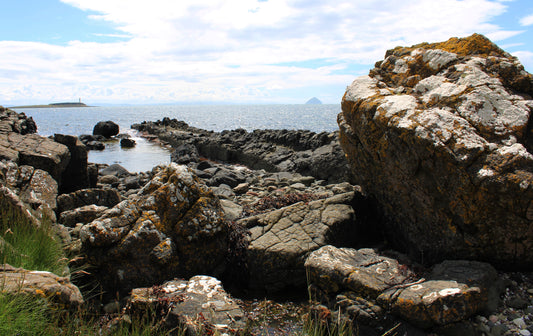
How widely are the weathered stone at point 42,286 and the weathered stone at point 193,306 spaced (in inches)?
43.5

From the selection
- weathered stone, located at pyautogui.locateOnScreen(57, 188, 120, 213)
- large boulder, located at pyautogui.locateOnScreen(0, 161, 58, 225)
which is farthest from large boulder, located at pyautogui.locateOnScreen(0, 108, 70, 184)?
weathered stone, located at pyautogui.locateOnScreen(57, 188, 120, 213)

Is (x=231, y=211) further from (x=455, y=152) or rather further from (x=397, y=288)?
(x=455, y=152)

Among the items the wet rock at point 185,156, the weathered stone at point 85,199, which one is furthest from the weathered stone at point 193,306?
the wet rock at point 185,156

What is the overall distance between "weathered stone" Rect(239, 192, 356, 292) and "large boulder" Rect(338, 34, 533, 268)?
0.92 meters

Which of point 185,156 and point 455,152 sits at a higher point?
point 455,152

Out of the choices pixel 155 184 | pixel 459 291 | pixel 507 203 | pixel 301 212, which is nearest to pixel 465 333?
pixel 459 291

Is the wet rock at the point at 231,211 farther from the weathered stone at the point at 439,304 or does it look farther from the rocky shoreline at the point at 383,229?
the weathered stone at the point at 439,304

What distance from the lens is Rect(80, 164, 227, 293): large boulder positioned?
6246mm

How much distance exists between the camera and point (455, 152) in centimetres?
513

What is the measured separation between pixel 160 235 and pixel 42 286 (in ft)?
9.14

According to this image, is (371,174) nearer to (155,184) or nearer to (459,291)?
(459,291)

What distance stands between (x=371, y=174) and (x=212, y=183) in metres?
8.80

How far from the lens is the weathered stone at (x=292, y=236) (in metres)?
6.62

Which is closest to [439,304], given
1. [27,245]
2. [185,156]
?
[27,245]
